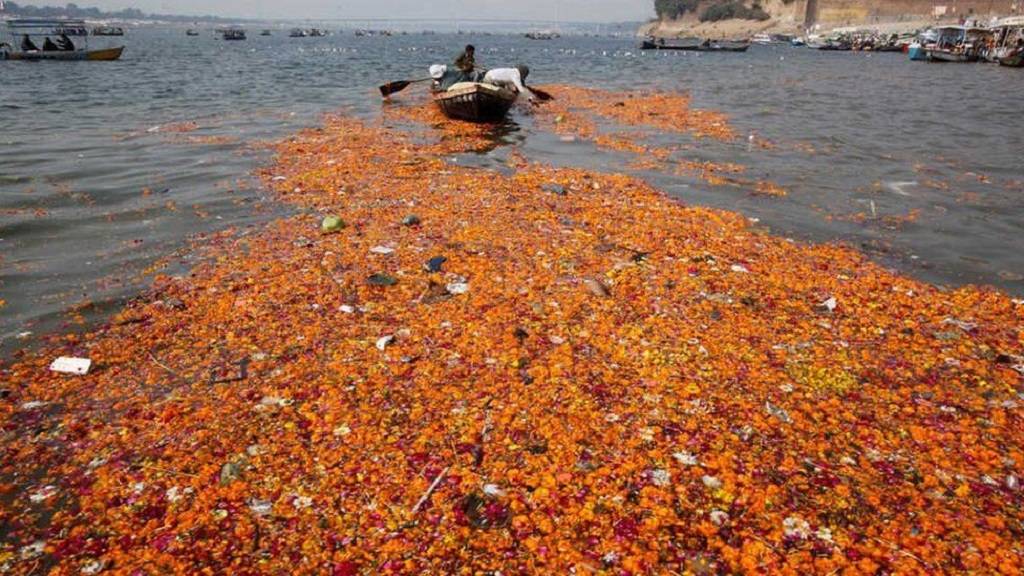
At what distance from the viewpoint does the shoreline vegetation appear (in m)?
3.08

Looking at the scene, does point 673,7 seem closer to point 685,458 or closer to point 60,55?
point 60,55

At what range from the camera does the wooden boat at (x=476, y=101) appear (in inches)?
610

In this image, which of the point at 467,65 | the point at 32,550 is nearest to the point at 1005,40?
the point at 467,65

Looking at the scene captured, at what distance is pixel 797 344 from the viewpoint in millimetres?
5027

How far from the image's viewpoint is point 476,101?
619 inches

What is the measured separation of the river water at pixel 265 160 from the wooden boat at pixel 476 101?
103cm

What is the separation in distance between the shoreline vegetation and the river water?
0.98 meters

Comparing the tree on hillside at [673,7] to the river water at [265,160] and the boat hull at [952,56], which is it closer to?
the boat hull at [952,56]

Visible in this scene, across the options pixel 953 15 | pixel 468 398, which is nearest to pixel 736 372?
pixel 468 398

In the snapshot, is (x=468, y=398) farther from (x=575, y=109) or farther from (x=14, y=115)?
(x=14, y=115)

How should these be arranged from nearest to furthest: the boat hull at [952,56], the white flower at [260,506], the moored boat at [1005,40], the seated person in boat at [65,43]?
the white flower at [260,506]
the seated person in boat at [65,43]
the moored boat at [1005,40]
the boat hull at [952,56]

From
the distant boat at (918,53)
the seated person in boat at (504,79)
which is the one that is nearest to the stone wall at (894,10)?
the distant boat at (918,53)

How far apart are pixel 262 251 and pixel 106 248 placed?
204 centimetres

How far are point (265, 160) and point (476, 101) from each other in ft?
20.5
